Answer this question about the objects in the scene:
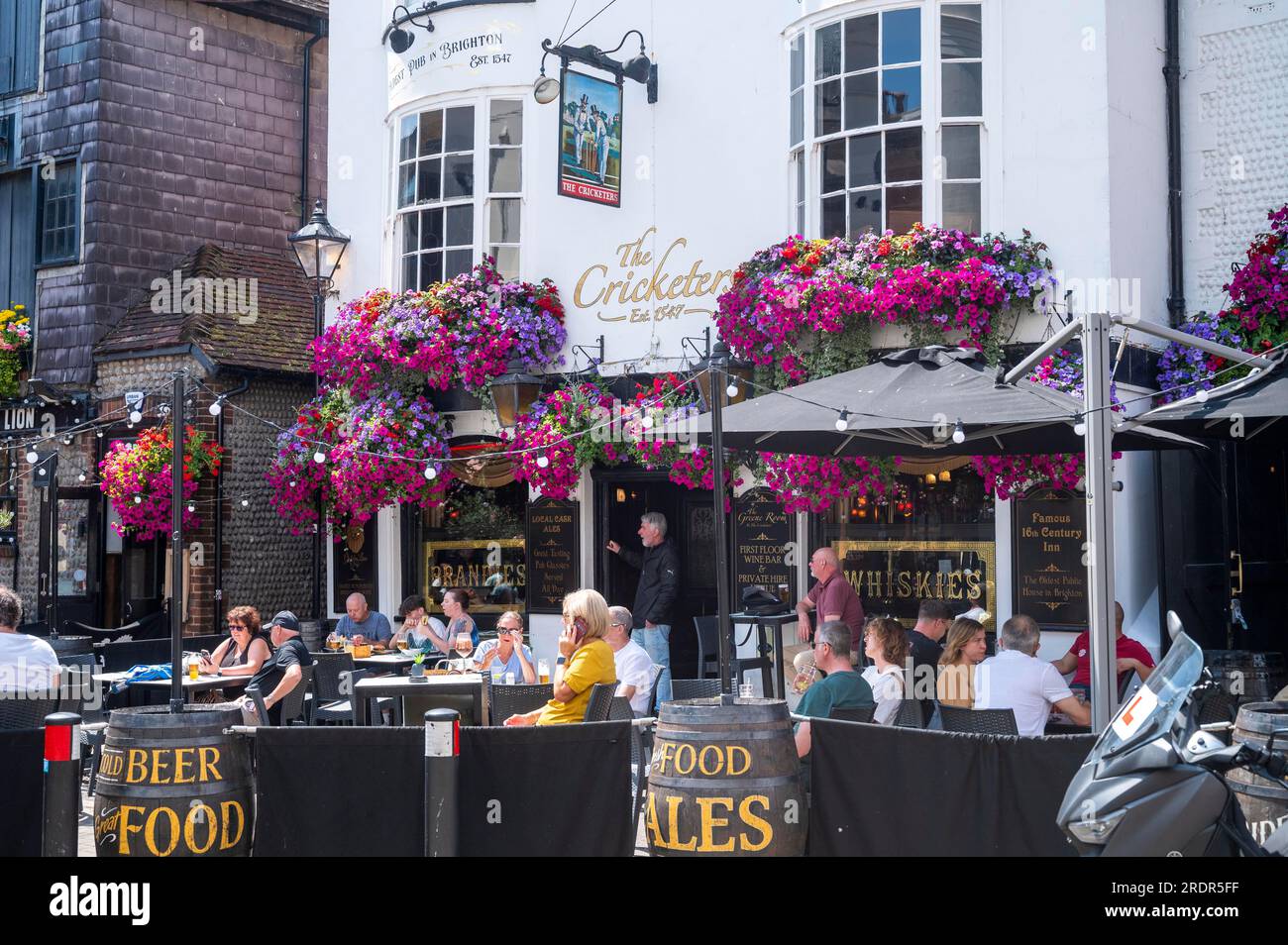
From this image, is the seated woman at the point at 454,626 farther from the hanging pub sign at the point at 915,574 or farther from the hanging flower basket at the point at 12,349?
the hanging flower basket at the point at 12,349

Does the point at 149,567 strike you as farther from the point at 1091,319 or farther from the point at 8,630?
the point at 1091,319

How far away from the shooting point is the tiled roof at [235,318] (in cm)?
1691

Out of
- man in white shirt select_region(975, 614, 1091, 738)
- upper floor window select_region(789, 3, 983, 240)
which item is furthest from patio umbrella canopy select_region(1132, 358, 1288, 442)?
upper floor window select_region(789, 3, 983, 240)

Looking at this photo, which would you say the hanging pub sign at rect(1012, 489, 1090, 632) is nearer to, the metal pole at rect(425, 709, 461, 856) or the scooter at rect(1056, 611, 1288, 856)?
the metal pole at rect(425, 709, 461, 856)

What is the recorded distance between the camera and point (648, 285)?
1367cm

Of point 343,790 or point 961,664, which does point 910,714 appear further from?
point 343,790

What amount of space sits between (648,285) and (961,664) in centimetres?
616

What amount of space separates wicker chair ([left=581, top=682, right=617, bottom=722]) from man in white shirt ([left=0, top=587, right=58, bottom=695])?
3.63 meters

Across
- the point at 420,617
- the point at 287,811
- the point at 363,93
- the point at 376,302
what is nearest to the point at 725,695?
the point at 287,811

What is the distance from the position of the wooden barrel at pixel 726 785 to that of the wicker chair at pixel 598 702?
1.54 m

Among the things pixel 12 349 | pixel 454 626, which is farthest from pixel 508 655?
pixel 12 349

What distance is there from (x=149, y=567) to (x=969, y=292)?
36.1ft

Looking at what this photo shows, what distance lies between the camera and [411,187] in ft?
49.6

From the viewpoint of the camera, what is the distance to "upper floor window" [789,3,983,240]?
468 inches
